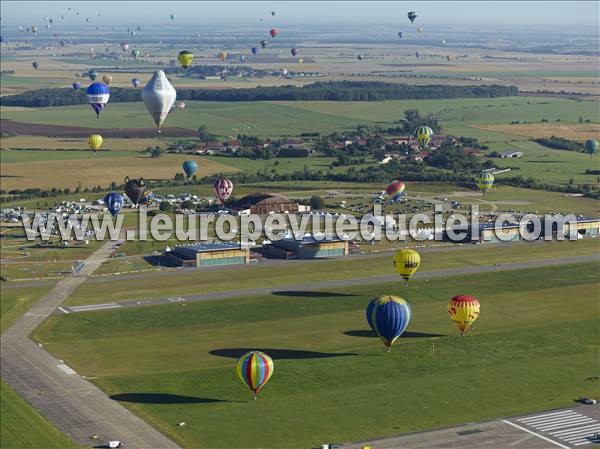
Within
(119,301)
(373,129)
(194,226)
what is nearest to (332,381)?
(119,301)

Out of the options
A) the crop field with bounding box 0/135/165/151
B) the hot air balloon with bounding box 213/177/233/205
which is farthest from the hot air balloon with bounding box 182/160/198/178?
the crop field with bounding box 0/135/165/151

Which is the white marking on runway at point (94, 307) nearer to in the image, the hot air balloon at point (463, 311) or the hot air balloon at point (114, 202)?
the hot air balloon at point (463, 311)

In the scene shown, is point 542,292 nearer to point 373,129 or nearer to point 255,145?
point 255,145

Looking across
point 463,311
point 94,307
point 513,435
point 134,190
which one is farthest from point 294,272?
point 513,435

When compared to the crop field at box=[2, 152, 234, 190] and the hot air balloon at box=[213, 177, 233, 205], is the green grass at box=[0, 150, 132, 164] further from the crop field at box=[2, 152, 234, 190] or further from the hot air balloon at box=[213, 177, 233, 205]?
the hot air balloon at box=[213, 177, 233, 205]

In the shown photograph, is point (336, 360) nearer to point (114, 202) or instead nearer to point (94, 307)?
point (94, 307)

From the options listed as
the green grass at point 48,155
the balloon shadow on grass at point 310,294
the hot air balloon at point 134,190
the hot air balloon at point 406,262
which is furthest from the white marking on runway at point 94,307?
the green grass at point 48,155
